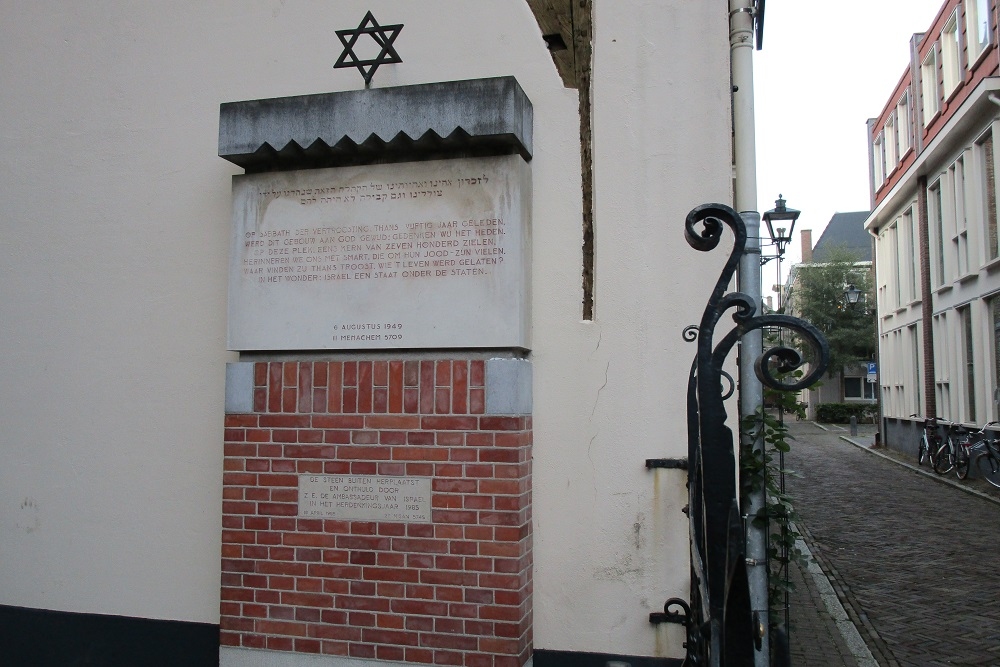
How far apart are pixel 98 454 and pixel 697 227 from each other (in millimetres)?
3682

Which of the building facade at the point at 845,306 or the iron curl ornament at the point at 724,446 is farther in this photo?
the building facade at the point at 845,306

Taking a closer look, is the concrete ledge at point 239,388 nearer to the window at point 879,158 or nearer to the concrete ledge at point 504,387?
the concrete ledge at point 504,387

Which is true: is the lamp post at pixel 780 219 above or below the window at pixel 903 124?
below

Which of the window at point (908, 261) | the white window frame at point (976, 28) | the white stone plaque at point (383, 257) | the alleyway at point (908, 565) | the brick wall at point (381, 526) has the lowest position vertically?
the alleyway at point (908, 565)

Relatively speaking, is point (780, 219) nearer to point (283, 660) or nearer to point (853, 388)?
point (283, 660)

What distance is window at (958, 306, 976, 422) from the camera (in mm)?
17438

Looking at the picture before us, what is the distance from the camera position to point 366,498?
163 inches

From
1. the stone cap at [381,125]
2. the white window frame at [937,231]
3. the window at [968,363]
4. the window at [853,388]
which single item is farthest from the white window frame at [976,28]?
the window at [853,388]

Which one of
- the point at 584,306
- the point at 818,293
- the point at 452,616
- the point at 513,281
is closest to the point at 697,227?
the point at 584,306

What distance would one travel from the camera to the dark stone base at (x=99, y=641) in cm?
457

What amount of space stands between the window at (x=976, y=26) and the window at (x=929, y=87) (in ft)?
9.16

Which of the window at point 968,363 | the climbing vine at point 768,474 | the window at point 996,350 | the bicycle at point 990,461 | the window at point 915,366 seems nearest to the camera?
the climbing vine at point 768,474

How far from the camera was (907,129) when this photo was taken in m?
23.0

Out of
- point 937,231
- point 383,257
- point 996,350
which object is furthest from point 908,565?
point 937,231
